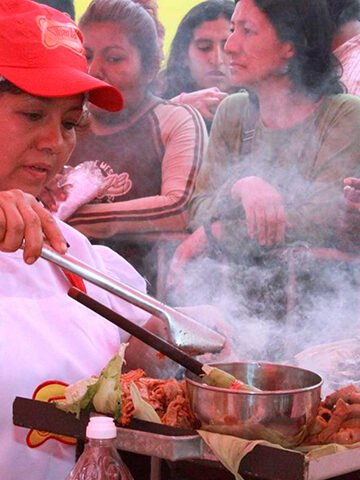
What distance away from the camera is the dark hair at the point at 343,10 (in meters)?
1.98

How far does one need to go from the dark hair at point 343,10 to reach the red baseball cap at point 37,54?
683 mm

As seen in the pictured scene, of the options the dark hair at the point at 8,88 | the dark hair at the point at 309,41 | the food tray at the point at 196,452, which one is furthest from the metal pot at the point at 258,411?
the dark hair at the point at 309,41

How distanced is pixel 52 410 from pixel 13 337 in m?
0.52

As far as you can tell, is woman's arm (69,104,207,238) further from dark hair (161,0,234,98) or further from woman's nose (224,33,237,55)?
woman's nose (224,33,237,55)

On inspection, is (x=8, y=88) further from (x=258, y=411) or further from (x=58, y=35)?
(x=258, y=411)

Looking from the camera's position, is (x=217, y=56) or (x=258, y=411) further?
(x=217, y=56)

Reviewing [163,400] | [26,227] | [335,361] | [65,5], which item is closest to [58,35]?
[26,227]

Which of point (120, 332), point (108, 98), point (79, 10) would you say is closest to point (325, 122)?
point (108, 98)

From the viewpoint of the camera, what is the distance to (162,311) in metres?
1.43

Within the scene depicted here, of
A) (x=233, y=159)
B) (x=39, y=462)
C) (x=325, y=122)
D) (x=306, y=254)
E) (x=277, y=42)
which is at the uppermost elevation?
(x=277, y=42)

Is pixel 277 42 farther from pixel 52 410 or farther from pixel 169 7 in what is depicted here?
pixel 52 410

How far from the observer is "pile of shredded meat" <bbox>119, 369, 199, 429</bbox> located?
1.21m

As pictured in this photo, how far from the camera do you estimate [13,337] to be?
5.66ft

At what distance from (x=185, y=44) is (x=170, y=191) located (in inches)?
16.8
